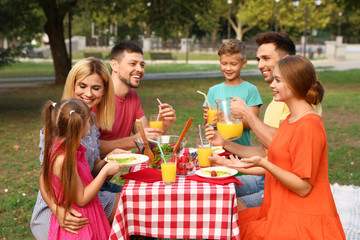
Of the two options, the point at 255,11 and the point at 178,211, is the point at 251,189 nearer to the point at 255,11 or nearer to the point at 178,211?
the point at 178,211

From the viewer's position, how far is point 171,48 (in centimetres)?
5406

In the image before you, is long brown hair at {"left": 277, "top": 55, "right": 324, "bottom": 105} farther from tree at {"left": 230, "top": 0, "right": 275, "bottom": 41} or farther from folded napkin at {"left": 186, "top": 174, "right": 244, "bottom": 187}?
tree at {"left": 230, "top": 0, "right": 275, "bottom": 41}

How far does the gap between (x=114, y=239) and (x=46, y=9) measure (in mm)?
16497

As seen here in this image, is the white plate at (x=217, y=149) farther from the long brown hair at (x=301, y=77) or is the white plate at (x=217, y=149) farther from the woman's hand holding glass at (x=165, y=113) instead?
the long brown hair at (x=301, y=77)

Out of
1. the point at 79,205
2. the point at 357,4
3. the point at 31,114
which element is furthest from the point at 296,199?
the point at 357,4

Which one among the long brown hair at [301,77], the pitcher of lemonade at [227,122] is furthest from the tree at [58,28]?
the long brown hair at [301,77]

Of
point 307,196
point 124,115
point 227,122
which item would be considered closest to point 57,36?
point 124,115

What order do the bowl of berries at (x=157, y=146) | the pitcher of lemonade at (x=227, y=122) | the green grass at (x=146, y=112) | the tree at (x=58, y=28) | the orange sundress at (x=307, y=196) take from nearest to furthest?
the orange sundress at (x=307, y=196) → the bowl of berries at (x=157, y=146) → the pitcher of lemonade at (x=227, y=122) → the green grass at (x=146, y=112) → the tree at (x=58, y=28)

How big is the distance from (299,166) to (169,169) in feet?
2.75

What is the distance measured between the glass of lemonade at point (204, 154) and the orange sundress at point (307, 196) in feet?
1.81

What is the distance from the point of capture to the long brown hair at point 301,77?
2918 mm

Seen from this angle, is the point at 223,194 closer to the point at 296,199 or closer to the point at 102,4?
the point at 296,199

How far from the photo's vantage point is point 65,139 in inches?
115

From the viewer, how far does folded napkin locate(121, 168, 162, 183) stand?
3112 millimetres
